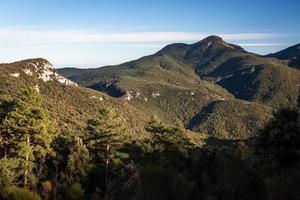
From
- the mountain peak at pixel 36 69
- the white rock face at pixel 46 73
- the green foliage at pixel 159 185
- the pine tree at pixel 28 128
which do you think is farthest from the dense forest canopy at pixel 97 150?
the white rock face at pixel 46 73

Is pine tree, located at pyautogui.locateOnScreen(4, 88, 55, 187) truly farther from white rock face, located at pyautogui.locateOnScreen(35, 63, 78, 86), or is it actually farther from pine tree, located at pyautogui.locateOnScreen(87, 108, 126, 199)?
white rock face, located at pyautogui.locateOnScreen(35, 63, 78, 86)

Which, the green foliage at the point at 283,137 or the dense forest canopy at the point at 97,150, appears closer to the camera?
the green foliage at the point at 283,137

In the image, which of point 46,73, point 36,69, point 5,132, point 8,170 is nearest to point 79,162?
point 8,170

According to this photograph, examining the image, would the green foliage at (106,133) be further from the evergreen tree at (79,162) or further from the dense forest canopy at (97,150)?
the evergreen tree at (79,162)

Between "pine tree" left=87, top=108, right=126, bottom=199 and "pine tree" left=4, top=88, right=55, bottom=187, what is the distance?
4.65m

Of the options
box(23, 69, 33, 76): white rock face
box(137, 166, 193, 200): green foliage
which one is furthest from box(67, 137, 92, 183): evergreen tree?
box(23, 69, 33, 76): white rock face

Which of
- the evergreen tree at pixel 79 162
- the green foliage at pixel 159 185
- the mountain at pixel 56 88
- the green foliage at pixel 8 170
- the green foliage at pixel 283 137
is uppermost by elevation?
the green foliage at pixel 159 185

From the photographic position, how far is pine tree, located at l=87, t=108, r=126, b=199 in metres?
39.9

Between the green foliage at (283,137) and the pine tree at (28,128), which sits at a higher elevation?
the green foliage at (283,137)

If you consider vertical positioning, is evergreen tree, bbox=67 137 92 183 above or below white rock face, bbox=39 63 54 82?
above

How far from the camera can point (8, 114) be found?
36438 millimetres

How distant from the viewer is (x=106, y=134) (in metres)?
40.1

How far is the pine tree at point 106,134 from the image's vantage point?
39.9 meters

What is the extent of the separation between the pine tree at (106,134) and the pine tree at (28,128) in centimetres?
465
